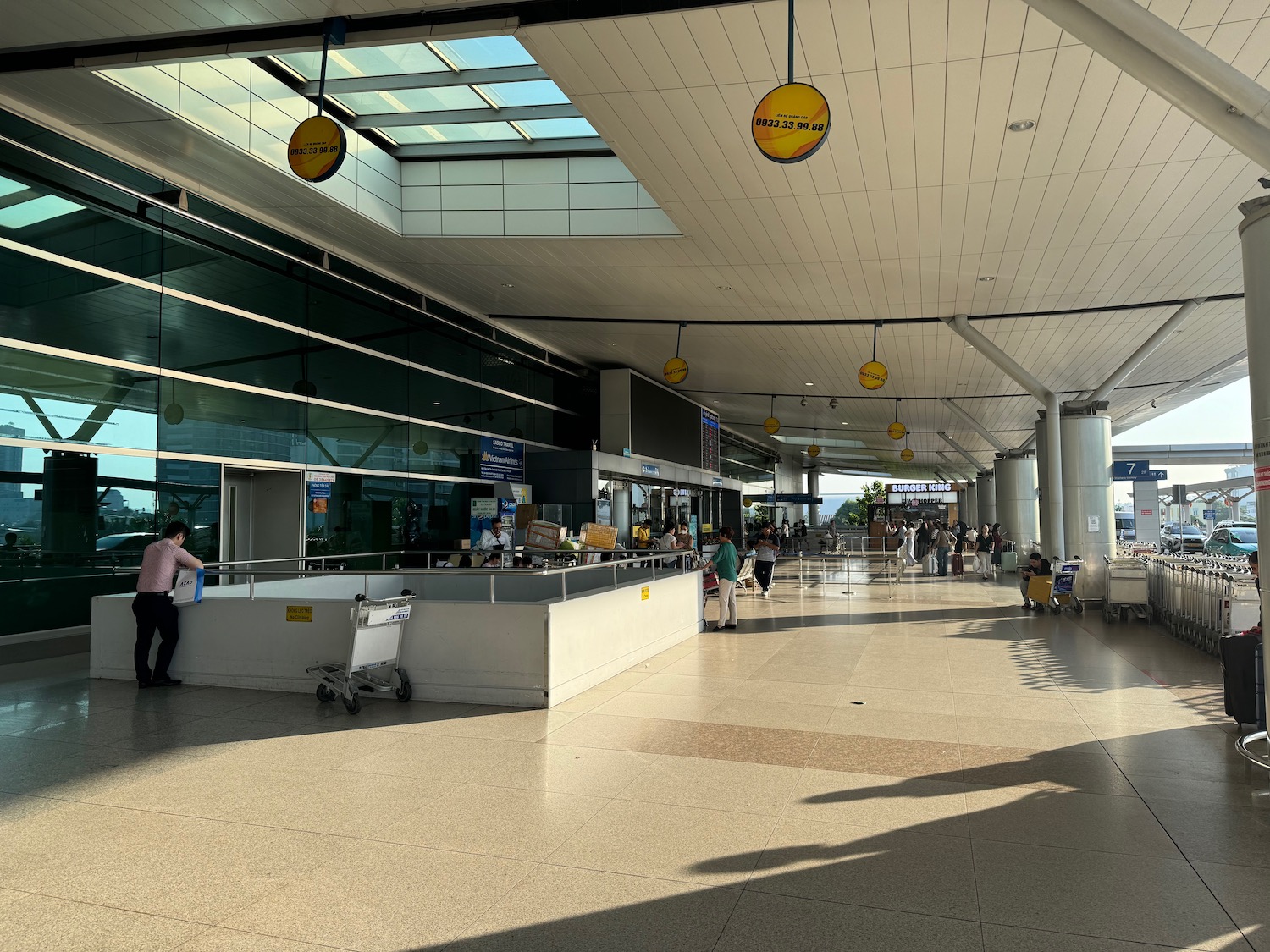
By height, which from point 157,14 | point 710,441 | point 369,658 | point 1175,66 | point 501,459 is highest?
point 157,14

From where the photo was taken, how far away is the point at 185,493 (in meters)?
11.5

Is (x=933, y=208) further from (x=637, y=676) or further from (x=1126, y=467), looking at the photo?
(x=1126, y=467)

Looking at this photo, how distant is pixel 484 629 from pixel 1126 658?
7767 mm

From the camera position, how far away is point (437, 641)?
795cm

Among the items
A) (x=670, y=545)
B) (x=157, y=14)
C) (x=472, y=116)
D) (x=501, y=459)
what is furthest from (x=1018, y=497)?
(x=157, y=14)

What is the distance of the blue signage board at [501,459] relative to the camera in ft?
61.7

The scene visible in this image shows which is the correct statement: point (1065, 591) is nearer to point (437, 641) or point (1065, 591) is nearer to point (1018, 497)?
point (437, 641)

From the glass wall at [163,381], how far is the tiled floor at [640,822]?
8.73ft

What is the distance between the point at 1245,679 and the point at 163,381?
12.1m

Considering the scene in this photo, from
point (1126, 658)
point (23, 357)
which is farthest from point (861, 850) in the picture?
point (23, 357)

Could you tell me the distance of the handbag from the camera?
864cm

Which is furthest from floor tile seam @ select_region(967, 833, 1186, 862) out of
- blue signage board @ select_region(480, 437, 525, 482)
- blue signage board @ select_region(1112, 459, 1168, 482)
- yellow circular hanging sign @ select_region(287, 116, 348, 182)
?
blue signage board @ select_region(1112, 459, 1168, 482)

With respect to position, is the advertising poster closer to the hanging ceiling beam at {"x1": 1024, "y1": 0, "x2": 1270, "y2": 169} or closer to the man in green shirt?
the man in green shirt

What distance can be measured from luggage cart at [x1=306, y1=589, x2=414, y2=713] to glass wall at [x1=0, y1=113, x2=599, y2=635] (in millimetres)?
4502
